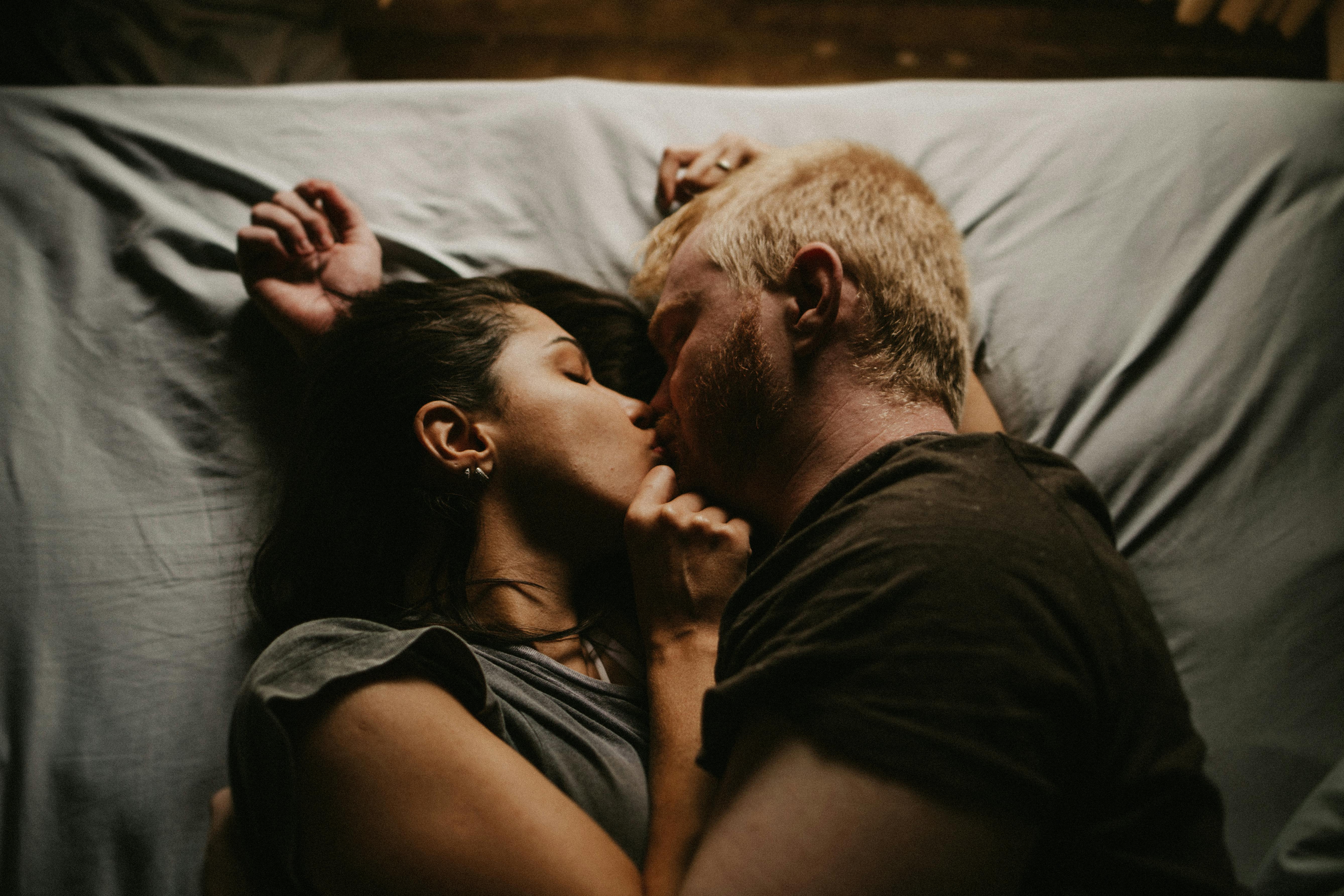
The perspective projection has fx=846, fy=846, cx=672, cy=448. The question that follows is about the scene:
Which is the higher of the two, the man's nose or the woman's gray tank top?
the man's nose

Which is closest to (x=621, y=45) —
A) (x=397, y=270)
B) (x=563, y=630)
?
(x=397, y=270)

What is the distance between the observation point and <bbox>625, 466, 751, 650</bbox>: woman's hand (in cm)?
93

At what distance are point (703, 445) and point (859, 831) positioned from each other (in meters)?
0.47

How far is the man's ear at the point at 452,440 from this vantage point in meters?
0.99

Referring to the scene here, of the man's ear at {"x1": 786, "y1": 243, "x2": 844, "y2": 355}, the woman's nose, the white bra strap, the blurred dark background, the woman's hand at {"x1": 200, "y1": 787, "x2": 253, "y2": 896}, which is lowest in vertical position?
the woman's hand at {"x1": 200, "y1": 787, "x2": 253, "y2": 896}

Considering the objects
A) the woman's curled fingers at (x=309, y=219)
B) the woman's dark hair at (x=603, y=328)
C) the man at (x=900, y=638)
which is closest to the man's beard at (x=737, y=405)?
the man at (x=900, y=638)

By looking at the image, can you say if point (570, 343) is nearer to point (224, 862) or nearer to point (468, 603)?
point (468, 603)

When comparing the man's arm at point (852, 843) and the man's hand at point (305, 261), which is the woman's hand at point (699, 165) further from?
the man's arm at point (852, 843)

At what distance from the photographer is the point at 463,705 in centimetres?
81

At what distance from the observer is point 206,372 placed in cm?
125

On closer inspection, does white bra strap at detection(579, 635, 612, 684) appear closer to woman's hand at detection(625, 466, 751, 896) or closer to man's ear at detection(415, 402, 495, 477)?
woman's hand at detection(625, 466, 751, 896)

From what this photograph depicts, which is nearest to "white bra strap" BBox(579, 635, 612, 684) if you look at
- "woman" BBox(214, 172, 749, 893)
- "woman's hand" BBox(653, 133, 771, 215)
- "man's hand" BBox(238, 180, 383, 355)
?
"woman" BBox(214, 172, 749, 893)

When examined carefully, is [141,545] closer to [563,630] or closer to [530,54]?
[563,630]

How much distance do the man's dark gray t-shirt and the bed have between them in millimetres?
327
